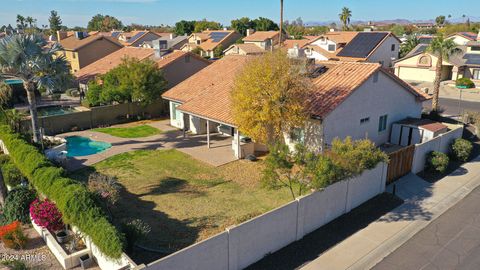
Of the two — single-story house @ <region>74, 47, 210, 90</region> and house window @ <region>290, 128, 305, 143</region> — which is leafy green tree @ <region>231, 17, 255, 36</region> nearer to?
single-story house @ <region>74, 47, 210, 90</region>

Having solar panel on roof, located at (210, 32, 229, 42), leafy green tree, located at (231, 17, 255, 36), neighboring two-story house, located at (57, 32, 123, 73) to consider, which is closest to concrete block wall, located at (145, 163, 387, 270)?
neighboring two-story house, located at (57, 32, 123, 73)

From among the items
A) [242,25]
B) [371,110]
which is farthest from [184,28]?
[371,110]

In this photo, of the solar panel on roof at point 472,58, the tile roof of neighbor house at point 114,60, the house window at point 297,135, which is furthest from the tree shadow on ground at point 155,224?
the solar panel on roof at point 472,58

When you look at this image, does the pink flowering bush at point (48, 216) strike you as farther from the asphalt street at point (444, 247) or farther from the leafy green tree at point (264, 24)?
the leafy green tree at point (264, 24)

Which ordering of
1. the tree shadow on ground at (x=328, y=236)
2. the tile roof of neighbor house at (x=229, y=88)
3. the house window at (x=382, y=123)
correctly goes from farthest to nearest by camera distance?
the house window at (x=382, y=123)
the tile roof of neighbor house at (x=229, y=88)
the tree shadow on ground at (x=328, y=236)

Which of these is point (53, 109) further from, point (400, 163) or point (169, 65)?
point (400, 163)

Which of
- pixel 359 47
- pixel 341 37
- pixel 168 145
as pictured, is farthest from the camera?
pixel 341 37

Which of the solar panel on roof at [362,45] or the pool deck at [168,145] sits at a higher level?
the solar panel on roof at [362,45]
